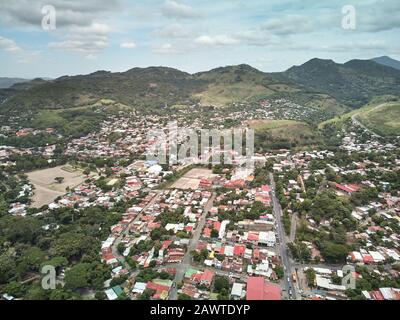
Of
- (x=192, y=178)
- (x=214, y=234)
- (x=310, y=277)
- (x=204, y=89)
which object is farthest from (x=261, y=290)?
(x=204, y=89)

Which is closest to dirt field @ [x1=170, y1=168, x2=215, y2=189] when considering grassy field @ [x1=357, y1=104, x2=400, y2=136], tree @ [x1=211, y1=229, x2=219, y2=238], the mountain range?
tree @ [x1=211, y1=229, x2=219, y2=238]

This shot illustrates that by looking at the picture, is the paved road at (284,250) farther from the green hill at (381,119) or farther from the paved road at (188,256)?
the green hill at (381,119)

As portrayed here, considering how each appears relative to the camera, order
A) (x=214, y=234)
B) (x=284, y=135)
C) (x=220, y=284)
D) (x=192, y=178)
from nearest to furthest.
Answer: (x=220, y=284) < (x=214, y=234) < (x=192, y=178) < (x=284, y=135)

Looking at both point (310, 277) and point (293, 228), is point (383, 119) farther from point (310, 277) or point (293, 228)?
point (310, 277)

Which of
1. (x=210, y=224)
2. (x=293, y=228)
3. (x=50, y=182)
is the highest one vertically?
(x=50, y=182)

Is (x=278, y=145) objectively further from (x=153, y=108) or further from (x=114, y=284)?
(x=153, y=108)
